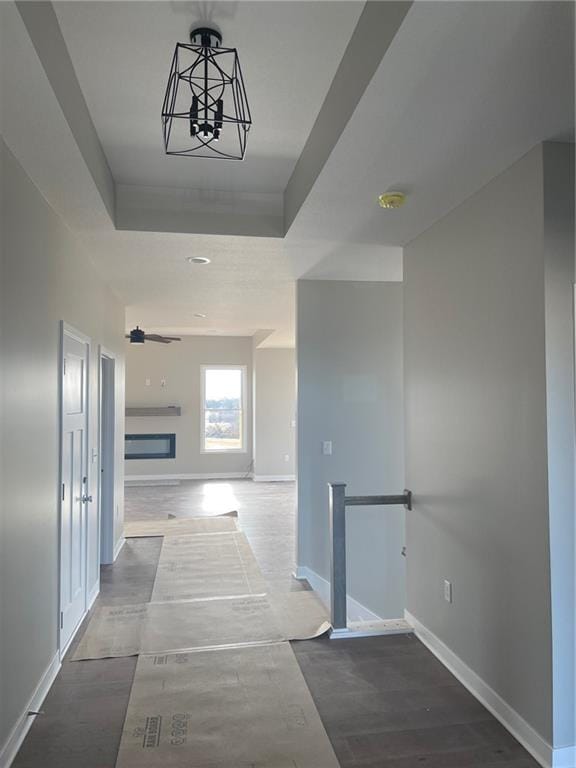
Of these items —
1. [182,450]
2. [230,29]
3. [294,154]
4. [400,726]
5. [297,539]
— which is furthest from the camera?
[182,450]

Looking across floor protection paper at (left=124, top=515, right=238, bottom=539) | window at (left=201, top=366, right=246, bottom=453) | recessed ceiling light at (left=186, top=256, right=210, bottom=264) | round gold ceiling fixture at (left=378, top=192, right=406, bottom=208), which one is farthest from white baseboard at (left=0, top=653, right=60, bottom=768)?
window at (left=201, top=366, right=246, bottom=453)

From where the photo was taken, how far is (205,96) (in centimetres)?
183

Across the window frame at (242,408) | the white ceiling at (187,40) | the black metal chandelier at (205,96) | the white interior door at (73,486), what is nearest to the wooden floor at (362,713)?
the white interior door at (73,486)

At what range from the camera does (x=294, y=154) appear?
2.99 meters

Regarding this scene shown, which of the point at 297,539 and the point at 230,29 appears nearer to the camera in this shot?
the point at 230,29

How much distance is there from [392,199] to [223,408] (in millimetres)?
8504

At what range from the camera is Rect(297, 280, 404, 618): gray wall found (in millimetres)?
4695

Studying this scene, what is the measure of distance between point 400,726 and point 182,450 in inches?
338

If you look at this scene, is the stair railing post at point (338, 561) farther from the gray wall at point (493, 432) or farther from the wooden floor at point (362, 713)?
the gray wall at point (493, 432)

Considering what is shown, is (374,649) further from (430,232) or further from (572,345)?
(430,232)

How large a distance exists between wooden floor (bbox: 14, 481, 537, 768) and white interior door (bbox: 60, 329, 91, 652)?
271mm

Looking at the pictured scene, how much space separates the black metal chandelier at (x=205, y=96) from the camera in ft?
6.18

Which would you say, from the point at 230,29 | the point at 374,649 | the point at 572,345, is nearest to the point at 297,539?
the point at 374,649

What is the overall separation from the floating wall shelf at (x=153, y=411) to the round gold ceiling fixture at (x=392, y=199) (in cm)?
825
